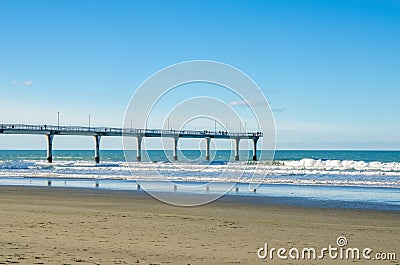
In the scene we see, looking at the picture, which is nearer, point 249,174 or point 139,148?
point 249,174

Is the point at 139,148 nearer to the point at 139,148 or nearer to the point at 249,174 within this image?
the point at 139,148

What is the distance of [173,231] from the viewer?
497 inches

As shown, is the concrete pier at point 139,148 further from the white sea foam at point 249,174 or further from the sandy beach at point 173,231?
Answer: the sandy beach at point 173,231

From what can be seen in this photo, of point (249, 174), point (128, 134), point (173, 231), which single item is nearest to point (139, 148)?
point (128, 134)

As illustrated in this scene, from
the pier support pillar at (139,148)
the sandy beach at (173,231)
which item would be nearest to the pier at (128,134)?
the pier support pillar at (139,148)

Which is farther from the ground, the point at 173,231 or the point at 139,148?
the point at 139,148

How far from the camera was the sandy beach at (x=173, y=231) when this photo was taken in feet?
31.1

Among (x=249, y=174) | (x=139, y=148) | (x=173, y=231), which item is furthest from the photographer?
(x=139, y=148)

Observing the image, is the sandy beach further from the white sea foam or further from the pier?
the pier

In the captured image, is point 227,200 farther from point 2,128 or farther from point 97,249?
point 2,128

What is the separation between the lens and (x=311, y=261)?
9.15 metres

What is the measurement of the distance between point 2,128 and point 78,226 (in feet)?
197

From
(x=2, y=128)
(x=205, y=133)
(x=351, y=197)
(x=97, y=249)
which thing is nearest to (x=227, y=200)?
(x=351, y=197)

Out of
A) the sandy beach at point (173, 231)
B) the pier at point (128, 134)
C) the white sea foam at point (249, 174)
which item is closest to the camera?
the sandy beach at point (173, 231)
